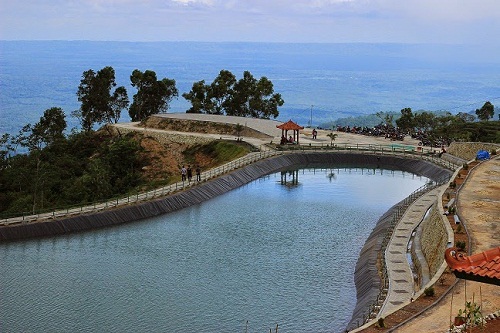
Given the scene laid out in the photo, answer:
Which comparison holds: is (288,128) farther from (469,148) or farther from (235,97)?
(235,97)

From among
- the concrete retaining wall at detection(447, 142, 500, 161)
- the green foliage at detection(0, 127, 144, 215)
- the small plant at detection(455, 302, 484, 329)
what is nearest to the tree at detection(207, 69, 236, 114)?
the green foliage at detection(0, 127, 144, 215)

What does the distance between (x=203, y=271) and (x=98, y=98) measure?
7341 cm

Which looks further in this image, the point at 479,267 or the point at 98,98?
the point at 98,98

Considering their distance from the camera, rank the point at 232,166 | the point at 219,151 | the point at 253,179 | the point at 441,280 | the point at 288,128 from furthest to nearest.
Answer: the point at 288,128
the point at 219,151
the point at 253,179
the point at 232,166
the point at 441,280

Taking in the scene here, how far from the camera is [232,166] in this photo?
7912 centimetres

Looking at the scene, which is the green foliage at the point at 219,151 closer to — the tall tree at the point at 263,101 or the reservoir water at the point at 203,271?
the reservoir water at the point at 203,271

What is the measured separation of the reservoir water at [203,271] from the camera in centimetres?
3988

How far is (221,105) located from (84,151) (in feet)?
98.4

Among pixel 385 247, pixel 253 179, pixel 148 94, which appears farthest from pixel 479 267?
pixel 148 94

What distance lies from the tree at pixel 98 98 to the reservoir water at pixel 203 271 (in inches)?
2079

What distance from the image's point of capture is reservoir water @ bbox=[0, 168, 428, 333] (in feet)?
131

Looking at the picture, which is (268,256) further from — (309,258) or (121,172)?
(121,172)

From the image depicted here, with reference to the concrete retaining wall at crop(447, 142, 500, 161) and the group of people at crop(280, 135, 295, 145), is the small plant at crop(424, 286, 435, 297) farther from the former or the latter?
the group of people at crop(280, 135, 295, 145)

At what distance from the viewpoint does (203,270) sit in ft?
157
